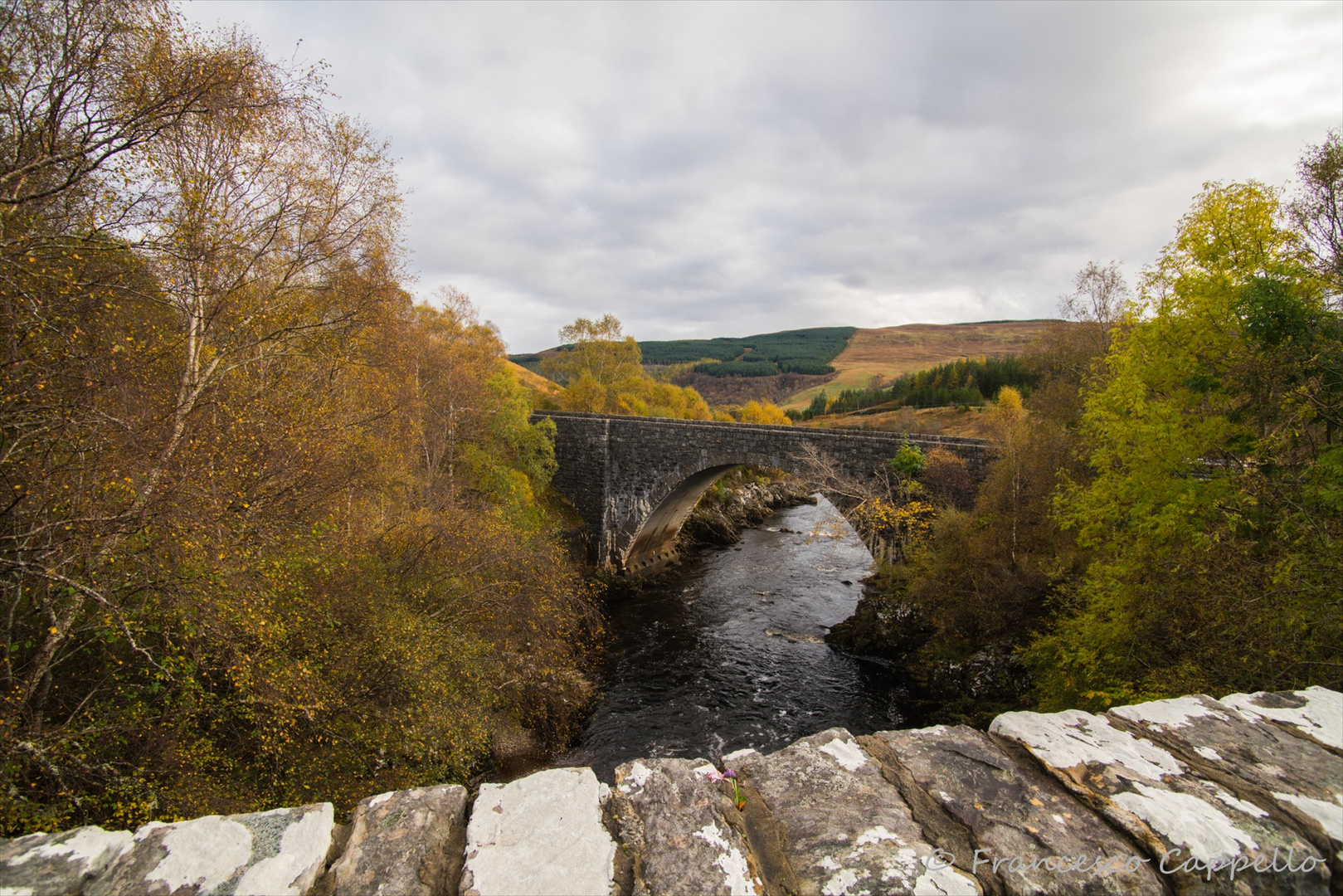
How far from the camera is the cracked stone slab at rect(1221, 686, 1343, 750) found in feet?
9.61

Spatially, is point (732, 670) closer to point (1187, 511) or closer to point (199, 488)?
point (1187, 511)

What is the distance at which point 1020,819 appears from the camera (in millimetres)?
2334

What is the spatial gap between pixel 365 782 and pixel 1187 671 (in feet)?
35.3

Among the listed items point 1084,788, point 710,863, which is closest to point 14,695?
point 710,863

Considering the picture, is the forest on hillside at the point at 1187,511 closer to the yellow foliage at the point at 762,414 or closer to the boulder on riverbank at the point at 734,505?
the boulder on riverbank at the point at 734,505

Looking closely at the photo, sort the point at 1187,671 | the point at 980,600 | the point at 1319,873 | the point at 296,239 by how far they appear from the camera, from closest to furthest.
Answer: the point at 1319,873 → the point at 1187,671 → the point at 296,239 → the point at 980,600

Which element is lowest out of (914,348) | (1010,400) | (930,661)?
(930,661)

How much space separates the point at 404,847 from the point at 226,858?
0.64 m

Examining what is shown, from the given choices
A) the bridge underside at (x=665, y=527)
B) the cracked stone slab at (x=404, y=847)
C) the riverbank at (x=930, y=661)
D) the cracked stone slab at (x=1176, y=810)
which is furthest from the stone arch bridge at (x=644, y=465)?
the cracked stone slab at (x=404, y=847)

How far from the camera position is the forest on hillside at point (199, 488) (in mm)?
5051

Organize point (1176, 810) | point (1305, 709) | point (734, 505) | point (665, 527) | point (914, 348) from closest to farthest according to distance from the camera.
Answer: point (1176, 810) < point (1305, 709) < point (665, 527) < point (734, 505) < point (914, 348)

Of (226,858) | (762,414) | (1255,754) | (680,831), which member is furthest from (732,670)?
(762,414)

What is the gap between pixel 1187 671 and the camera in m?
6.70

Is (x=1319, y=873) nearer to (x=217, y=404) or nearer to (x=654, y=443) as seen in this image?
(x=217, y=404)
